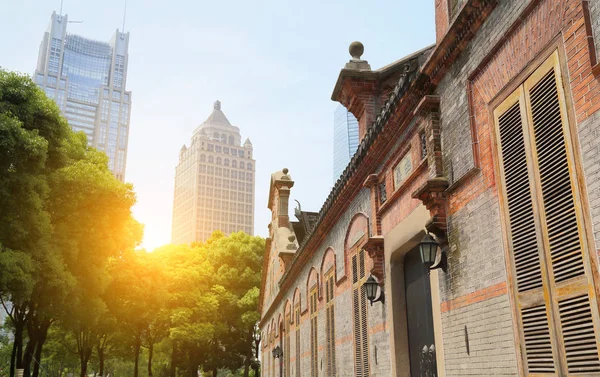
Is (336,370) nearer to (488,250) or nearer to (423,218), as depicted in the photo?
(423,218)

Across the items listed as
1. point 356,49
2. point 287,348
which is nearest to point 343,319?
point 356,49

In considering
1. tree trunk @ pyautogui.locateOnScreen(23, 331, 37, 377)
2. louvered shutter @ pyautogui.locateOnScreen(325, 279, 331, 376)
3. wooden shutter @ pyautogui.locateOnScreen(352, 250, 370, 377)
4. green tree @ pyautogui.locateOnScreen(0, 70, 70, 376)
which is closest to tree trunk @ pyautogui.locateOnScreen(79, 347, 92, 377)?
tree trunk @ pyautogui.locateOnScreen(23, 331, 37, 377)

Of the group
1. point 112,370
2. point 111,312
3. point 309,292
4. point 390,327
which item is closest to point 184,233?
point 112,370

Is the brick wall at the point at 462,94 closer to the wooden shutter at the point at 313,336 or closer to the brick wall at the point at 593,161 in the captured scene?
the brick wall at the point at 593,161

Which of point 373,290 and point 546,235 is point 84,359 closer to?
point 373,290

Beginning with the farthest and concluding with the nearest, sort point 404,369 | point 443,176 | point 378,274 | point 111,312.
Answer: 1. point 111,312
2. point 378,274
3. point 404,369
4. point 443,176

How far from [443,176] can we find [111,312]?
23656 mm

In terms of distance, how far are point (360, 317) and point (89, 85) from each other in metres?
183

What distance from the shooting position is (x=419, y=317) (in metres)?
9.02

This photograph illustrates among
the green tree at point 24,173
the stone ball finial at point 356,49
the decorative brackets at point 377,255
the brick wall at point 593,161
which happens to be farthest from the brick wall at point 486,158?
the green tree at point 24,173

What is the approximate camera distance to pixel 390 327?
9711 mm

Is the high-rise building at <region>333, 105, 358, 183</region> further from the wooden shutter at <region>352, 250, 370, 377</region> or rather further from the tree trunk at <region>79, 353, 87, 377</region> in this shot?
the wooden shutter at <region>352, 250, 370, 377</region>

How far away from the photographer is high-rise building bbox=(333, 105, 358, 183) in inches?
6614

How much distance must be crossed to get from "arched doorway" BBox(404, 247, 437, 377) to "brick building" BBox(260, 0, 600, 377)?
0.11 feet
